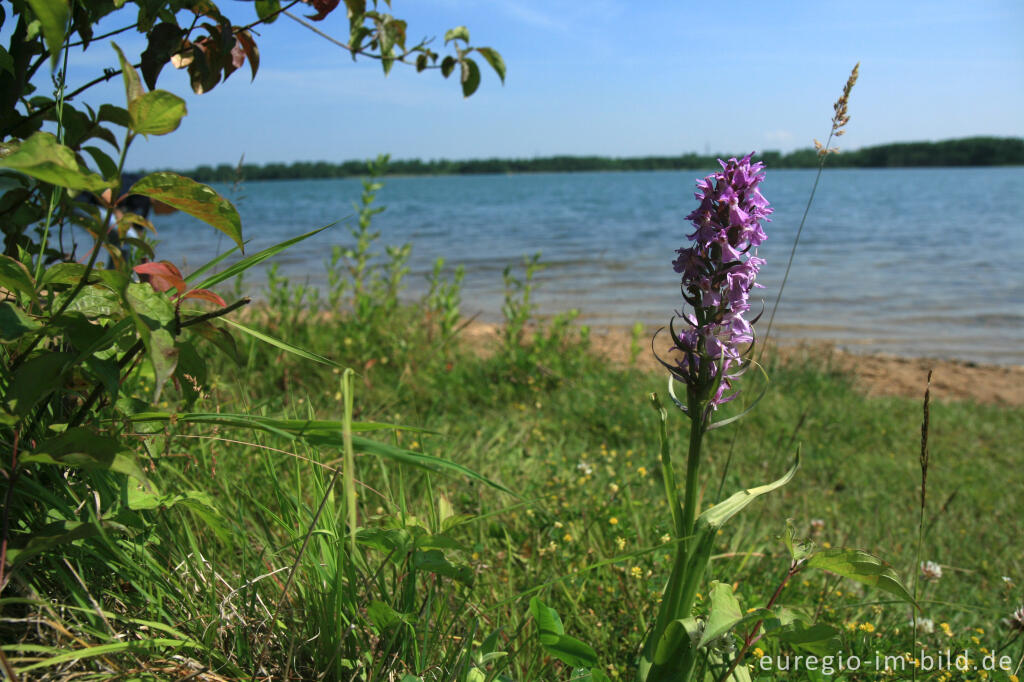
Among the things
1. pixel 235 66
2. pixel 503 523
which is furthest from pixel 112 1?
pixel 503 523

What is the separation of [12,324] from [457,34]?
155 cm

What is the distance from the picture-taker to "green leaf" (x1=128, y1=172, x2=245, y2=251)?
1040 millimetres

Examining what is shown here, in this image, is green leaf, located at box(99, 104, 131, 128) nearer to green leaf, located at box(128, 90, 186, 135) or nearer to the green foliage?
the green foliage

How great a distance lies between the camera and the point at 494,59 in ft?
6.65

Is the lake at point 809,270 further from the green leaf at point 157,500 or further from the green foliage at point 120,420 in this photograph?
the green leaf at point 157,500

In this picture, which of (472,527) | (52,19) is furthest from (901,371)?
(52,19)

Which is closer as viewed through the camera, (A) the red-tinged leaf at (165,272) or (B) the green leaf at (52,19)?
(B) the green leaf at (52,19)

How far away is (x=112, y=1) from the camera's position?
4.25ft

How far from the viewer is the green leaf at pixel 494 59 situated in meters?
2.02

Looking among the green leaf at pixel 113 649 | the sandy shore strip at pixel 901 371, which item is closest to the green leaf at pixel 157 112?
the green leaf at pixel 113 649

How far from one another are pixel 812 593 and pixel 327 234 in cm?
2063

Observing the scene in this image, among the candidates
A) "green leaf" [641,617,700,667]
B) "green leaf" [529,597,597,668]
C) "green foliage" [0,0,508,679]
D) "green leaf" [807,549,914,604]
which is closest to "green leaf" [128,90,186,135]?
"green foliage" [0,0,508,679]

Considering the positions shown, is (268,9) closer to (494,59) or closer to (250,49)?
(250,49)

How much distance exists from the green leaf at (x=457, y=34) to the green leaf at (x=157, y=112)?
1.35 m
